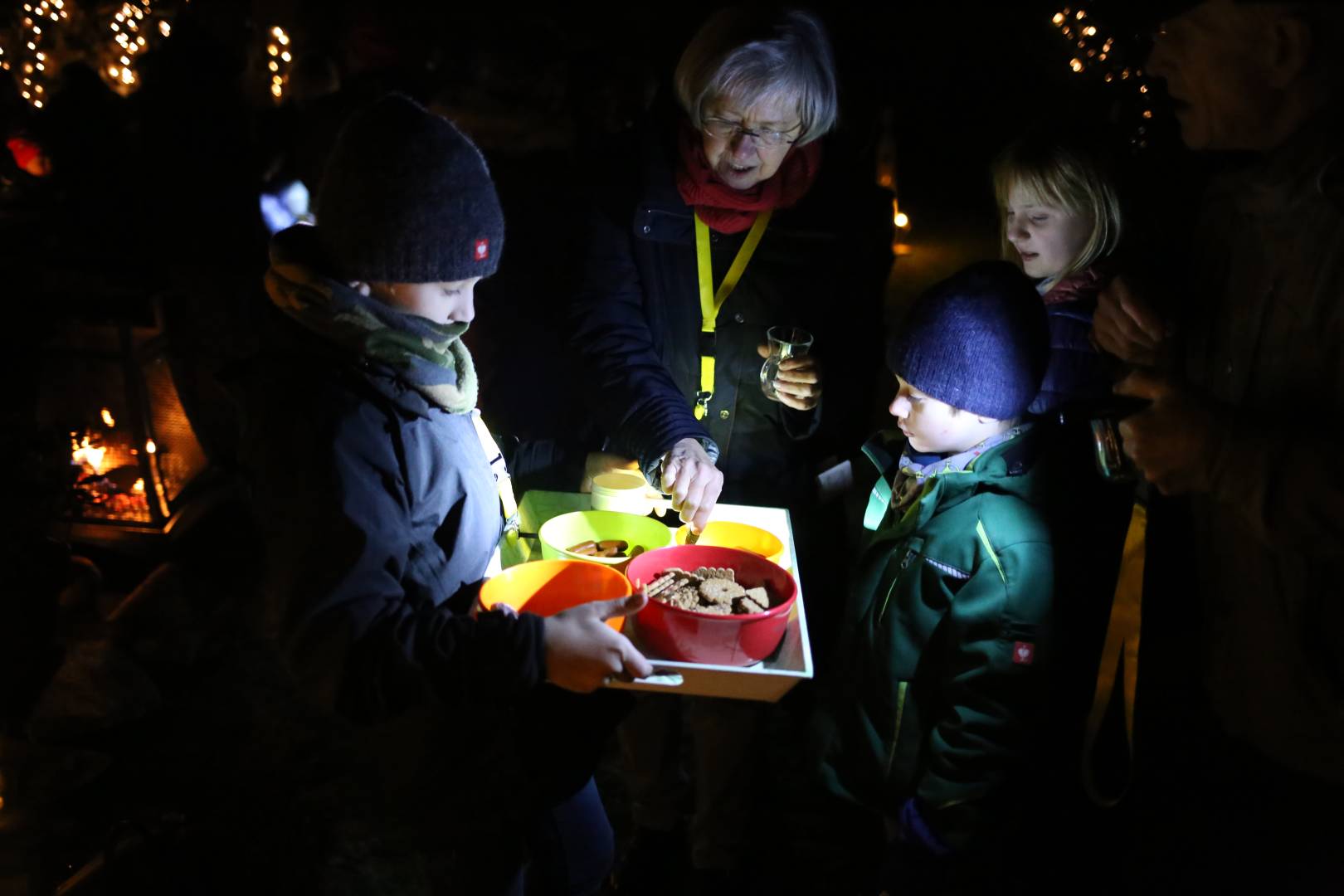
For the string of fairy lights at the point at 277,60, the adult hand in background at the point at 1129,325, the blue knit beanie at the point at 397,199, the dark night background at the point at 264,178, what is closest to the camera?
the blue knit beanie at the point at 397,199

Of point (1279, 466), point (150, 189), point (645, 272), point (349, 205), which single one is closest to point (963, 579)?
point (1279, 466)

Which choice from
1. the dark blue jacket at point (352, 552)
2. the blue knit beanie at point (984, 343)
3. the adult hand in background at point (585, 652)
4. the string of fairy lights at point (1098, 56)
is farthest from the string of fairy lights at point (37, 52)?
the string of fairy lights at point (1098, 56)

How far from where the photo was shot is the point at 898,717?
78.6 inches

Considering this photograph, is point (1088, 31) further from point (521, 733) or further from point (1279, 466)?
point (521, 733)

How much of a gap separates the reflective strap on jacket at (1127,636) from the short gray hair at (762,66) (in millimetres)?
1277

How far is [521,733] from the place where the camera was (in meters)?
1.69

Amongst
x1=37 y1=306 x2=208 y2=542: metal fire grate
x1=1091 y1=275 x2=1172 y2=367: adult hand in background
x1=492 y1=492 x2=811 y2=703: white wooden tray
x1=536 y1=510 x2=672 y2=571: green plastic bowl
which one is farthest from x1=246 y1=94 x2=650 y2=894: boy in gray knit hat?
x1=37 y1=306 x2=208 y2=542: metal fire grate

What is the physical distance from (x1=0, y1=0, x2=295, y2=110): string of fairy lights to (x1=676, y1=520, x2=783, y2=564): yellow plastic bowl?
13.4ft

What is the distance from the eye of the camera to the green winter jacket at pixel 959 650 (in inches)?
71.7

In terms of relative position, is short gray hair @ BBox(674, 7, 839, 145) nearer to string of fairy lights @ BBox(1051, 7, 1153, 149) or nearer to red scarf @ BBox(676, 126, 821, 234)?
red scarf @ BBox(676, 126, 821, 234)

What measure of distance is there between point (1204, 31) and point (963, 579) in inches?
45.9

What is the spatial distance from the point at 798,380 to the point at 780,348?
118mm

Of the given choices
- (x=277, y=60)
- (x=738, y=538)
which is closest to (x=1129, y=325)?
(x=738, y=538)

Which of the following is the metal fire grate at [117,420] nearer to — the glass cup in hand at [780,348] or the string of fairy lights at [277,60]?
the string of fairy lights at [277,60]
